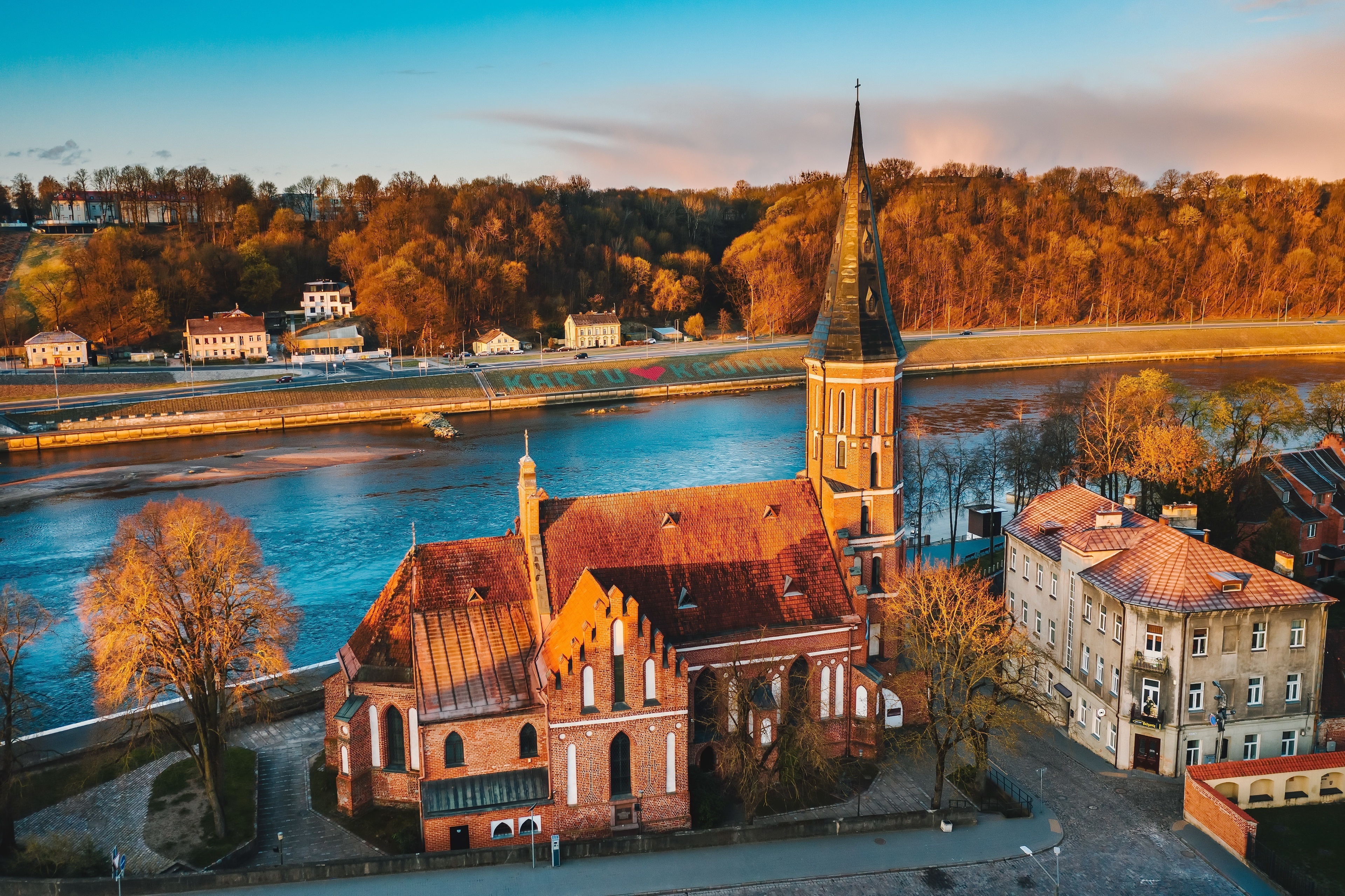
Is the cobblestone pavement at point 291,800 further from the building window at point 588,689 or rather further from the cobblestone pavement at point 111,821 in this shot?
the building window at point 588,689

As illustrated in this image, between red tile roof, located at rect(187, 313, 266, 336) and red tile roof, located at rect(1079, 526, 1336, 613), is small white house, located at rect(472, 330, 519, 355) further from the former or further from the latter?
red tile roof, located at rect(1079, 526, 1336, 613)

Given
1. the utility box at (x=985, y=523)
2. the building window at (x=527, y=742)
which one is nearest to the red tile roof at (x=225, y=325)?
the utility box at (x=985, y=523)

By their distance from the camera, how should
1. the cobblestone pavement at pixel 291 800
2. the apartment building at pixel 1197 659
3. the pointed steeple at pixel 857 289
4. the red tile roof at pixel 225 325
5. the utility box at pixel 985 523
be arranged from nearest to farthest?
the cobblestone pavement at pixel 291 800 < the apartment building at pixel 1197 659 < the pointed steeple at pixel 857 289 < the utility box at pixel 985 523 < the red tile roof at pixel 225 325

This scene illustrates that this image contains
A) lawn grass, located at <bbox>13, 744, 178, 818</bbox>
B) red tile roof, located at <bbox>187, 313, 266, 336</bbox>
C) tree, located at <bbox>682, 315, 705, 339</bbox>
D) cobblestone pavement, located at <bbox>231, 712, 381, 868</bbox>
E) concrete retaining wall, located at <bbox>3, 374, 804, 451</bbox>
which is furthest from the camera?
tree, located at <bbox>682, 315, 705, 339</bbox>

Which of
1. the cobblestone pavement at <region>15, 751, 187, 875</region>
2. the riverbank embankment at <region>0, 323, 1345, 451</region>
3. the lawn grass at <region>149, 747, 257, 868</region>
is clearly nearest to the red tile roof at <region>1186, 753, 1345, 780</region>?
the lawn grass at <region>149, 747, 257, 868</region>

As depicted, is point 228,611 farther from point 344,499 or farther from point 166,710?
point 344,499

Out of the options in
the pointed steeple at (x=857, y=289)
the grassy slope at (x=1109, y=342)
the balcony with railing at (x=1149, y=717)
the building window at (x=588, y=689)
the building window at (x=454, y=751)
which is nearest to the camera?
the building window at (x=588, y=689)

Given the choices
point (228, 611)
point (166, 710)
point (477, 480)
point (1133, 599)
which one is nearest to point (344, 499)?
point (477, 480)
